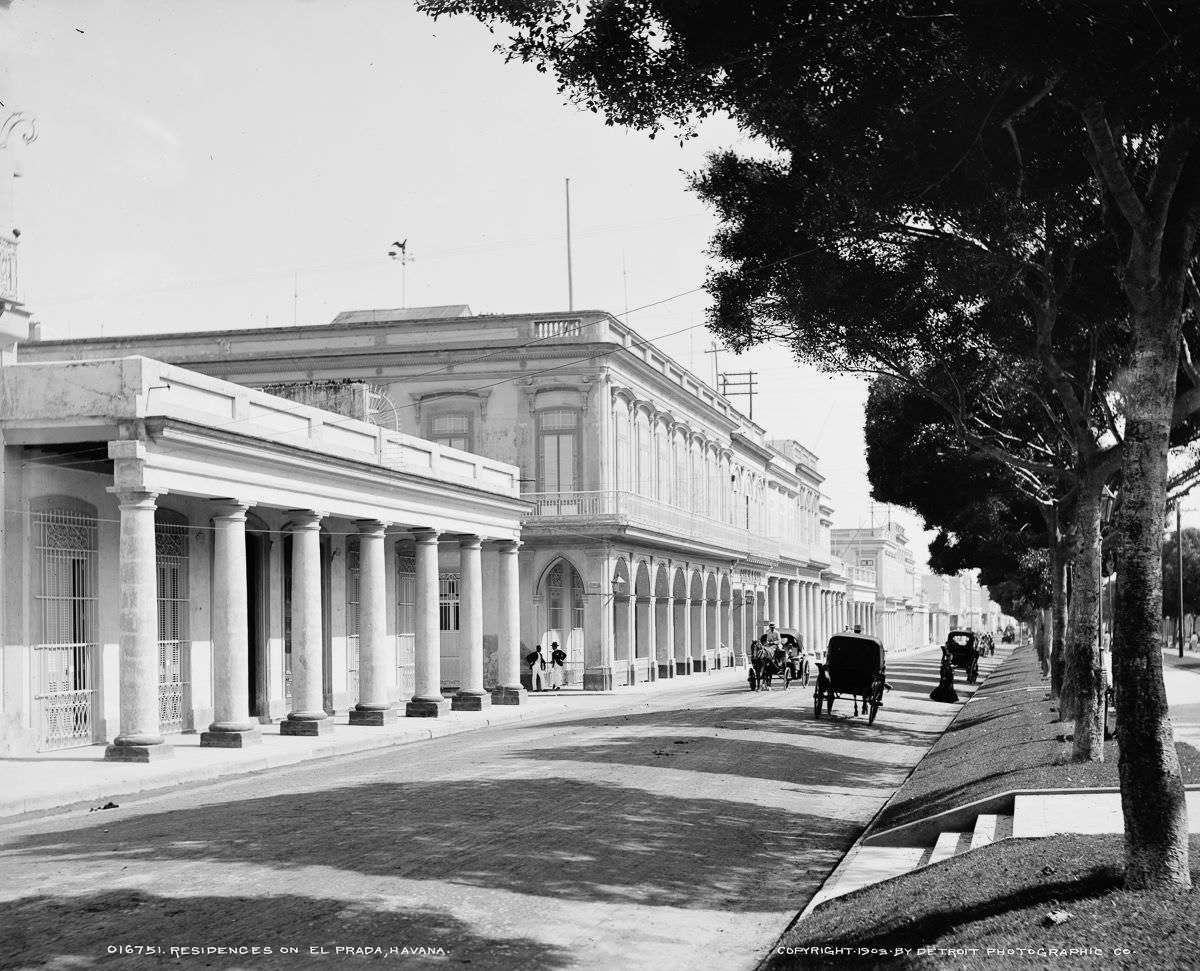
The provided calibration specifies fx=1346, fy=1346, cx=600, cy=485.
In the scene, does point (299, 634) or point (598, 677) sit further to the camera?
point (598, 677)

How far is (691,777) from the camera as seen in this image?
15445mm

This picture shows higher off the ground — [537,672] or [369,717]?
[369,717]

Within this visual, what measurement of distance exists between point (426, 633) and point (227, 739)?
7727 millimetres

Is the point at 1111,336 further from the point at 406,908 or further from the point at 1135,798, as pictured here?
the point at 406,908

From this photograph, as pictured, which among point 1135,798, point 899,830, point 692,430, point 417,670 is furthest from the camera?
point 692,430

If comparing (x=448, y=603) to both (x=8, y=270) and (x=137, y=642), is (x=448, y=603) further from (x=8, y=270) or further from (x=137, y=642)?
(x=8, y=270)

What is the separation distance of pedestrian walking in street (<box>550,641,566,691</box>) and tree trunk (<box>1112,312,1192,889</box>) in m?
29.7

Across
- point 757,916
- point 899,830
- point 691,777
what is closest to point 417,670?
point 691,777

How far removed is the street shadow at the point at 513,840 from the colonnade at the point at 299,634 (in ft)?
13.4

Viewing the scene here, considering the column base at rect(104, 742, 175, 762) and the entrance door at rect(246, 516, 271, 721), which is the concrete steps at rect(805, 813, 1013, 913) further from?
the entrance door at rect(246, 516, 271, 721)

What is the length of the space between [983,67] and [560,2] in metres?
3.10

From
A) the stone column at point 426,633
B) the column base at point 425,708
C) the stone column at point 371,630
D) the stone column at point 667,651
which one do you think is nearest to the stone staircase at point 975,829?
the stone column at point 371,630

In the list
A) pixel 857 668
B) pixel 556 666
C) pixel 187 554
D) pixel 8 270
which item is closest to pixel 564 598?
pixel 556 666

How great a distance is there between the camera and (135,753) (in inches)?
680
